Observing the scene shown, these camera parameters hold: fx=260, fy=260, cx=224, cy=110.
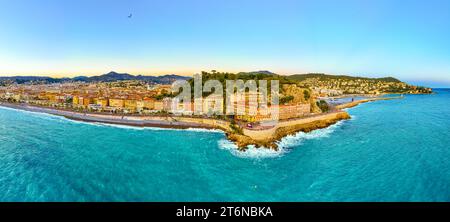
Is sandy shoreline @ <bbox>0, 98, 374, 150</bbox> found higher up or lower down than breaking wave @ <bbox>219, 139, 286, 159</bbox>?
higher up

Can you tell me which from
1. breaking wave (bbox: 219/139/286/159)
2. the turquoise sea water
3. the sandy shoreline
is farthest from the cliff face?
the turquoise sea water

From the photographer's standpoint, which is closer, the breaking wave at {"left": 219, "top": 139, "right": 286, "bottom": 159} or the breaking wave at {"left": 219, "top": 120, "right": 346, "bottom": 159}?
the breaking wave at {"left": 219, "top": 139, "right": 286, "bottom": 159}

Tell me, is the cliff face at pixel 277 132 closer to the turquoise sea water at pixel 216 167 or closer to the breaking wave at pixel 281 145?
the breaking wave at pixel 281 145

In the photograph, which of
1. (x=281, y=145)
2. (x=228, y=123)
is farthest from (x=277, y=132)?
(x=228, y=123)

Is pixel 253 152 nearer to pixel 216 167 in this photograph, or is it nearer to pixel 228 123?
pixel 216 167

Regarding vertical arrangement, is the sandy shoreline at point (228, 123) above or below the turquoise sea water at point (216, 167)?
above

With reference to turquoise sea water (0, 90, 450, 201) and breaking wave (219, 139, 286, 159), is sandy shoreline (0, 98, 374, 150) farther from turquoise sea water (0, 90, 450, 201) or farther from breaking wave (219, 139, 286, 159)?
turquoise sea water (0, 90, 450, 201)

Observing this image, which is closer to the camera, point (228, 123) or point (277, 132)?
point (277, 132)

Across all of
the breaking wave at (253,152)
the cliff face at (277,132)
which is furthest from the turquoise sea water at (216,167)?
the cliff face at (277,132)

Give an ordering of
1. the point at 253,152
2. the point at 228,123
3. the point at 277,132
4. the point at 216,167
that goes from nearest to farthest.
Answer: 1. the point at 216,167
2. the point at 253,152
3. the point at 277,132
4. the point at 228,123
